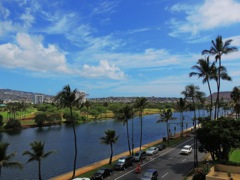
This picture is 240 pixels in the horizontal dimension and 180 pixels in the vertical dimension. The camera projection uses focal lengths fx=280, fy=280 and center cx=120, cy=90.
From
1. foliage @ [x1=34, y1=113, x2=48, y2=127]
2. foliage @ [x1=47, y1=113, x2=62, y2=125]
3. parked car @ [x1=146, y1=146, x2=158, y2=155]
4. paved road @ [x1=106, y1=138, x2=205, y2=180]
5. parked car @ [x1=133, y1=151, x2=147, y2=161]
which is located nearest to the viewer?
paved road @ [x1=106, y1=138, x2=205, y2=180]

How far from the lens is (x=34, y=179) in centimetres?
4762

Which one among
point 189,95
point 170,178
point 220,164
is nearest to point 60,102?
point 170,178

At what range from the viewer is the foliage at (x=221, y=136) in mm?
40188

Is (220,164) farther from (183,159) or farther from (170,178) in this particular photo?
(183,159)

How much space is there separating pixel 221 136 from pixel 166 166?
10994 millimetres

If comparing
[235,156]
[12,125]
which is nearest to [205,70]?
[235,156]

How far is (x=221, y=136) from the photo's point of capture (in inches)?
1571

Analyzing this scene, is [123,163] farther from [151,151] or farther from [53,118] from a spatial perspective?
[53,118]

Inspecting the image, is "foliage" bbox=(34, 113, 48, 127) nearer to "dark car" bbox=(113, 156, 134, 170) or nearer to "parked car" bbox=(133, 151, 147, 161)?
"parked car" bbox=(133, 151, 147, 161)

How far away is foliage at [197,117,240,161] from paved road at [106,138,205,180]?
5.35 metres

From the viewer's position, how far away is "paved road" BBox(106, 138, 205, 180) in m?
39.8

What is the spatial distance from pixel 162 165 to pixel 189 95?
36.0m

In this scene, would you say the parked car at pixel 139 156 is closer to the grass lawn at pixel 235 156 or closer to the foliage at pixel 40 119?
the grass lawn at pixel 235 156

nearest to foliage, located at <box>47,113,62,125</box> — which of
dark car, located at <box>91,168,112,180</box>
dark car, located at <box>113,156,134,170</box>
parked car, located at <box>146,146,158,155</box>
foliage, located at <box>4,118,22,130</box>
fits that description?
foliage, located at <box>4,118,22,130</box>
